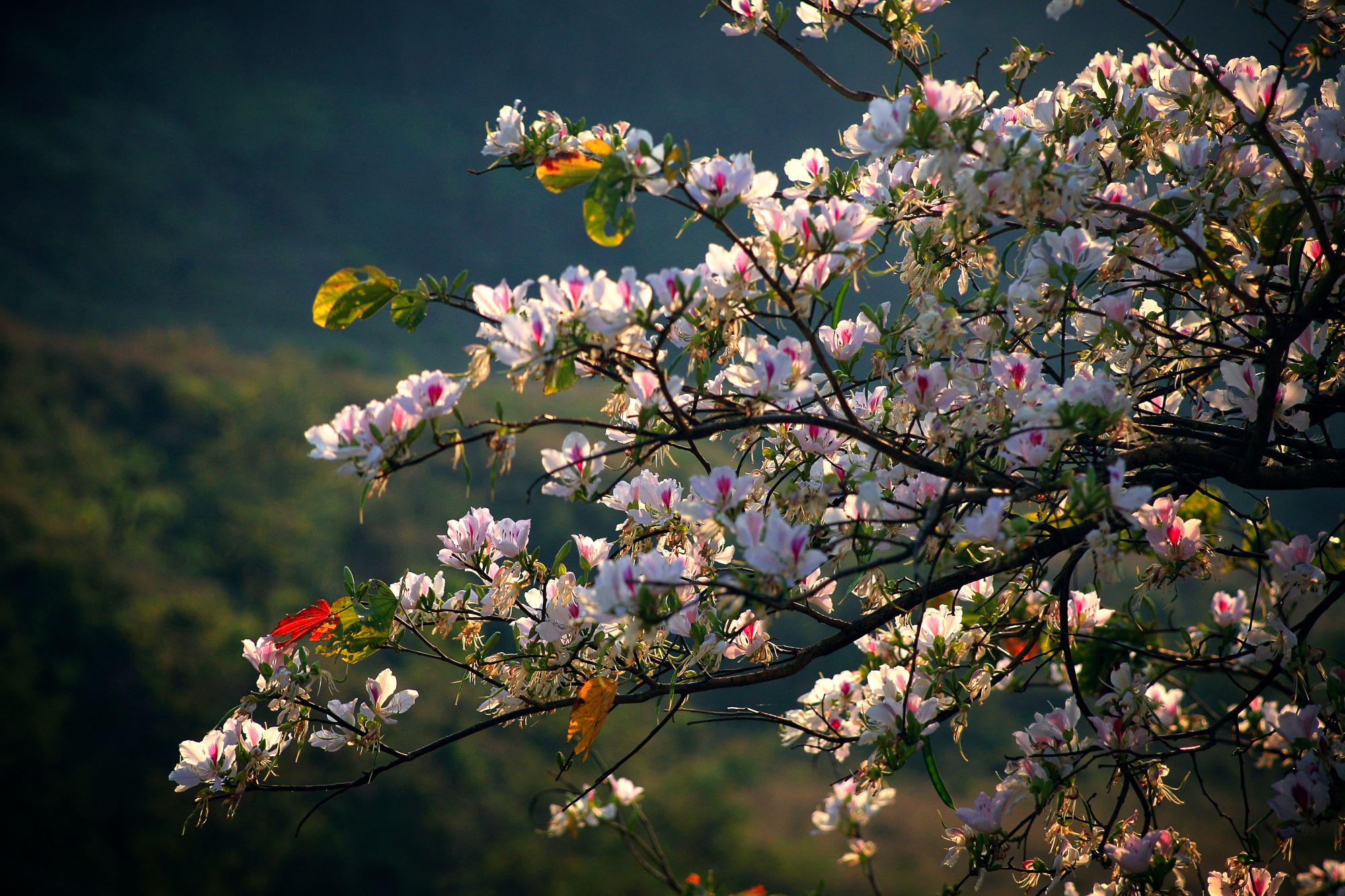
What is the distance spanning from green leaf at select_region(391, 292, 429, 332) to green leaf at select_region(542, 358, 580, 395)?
0.48ft

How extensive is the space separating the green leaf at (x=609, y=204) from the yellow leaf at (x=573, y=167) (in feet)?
0.09

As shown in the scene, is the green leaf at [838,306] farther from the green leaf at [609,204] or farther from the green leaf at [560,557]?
the green leaf at [560,557]

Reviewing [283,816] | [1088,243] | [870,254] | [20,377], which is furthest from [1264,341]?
[20,377]

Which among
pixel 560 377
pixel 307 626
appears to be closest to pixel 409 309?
pixel 560 377

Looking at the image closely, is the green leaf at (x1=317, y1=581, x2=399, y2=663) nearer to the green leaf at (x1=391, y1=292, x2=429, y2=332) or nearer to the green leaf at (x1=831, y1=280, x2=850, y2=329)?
the green leaf at (x1=391, y1=292, x2=429, y2=332)

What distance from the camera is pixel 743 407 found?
756 millimetres

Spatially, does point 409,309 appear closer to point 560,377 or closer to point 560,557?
point 560,377

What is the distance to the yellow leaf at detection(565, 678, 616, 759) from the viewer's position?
84cm

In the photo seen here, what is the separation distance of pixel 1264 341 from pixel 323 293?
993 millimetres

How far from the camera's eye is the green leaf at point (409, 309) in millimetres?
753

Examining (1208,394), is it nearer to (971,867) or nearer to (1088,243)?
(1088,243)

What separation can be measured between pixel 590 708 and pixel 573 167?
536 millimetres

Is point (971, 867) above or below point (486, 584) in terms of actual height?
below

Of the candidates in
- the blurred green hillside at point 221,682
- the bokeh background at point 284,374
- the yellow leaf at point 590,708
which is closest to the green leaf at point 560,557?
the yellow leaf at point 590,708
